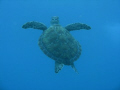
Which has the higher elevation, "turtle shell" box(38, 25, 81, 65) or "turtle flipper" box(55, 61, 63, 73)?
"turtle shell" box(38, 25, 81, 65)

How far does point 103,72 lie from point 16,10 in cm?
575

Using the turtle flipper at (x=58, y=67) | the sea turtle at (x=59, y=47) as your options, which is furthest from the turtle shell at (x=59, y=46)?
the turtle flipper at (x=58, y=67)

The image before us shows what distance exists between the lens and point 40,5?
8477mm

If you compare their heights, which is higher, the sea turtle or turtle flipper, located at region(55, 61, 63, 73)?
the sea turtle

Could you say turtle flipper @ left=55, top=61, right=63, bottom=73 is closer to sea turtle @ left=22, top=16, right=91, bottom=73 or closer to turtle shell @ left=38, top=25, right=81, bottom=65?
sea turtle @ left=22, top=16, right=91, bottom=73

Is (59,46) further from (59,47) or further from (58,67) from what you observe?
(58,67)

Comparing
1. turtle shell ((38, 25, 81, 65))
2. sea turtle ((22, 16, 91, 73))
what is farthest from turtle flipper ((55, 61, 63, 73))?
turtle shell ((38, 25, 81, 65))

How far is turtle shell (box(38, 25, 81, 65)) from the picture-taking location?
4.36m

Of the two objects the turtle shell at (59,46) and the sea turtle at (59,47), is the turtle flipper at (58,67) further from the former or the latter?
the turtle shell at (59,46)

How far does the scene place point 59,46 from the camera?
4371mm

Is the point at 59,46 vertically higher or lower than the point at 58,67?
higher

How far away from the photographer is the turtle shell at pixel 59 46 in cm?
436

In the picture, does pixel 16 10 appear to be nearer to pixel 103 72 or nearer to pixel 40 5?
pixel 40 5

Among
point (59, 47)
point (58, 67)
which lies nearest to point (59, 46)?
point (59, 47)
